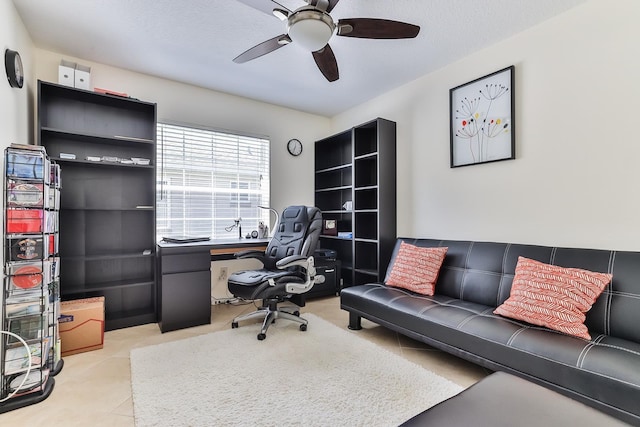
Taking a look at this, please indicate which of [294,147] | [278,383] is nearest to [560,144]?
[278,383]

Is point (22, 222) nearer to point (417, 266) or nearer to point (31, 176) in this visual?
point (31, 176)

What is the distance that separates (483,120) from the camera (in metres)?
2.70

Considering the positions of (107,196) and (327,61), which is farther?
(107,196)

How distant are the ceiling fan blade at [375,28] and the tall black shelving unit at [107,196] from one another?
2.04 metres

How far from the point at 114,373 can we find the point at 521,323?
261 cm

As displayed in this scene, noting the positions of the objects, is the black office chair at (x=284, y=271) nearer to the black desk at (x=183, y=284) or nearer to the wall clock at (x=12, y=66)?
the black desk at (x=183, y=284)

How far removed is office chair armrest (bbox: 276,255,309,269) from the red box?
1.53 metres

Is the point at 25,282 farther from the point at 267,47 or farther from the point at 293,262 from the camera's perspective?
the point at 267,47

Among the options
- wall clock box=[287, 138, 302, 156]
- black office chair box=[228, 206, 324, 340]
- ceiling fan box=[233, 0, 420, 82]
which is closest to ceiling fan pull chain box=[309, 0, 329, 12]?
ceiling fan box=[233, 0, 420, 82]

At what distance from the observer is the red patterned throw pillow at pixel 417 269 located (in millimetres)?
2531

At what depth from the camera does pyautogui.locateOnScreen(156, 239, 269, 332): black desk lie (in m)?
2.70

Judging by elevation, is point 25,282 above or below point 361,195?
below

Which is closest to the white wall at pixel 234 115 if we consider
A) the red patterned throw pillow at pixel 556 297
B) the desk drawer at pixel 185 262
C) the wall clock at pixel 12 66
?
the wall clock at pixel 12 66

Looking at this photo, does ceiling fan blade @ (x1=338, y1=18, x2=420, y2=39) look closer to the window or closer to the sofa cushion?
the sofa cushion
